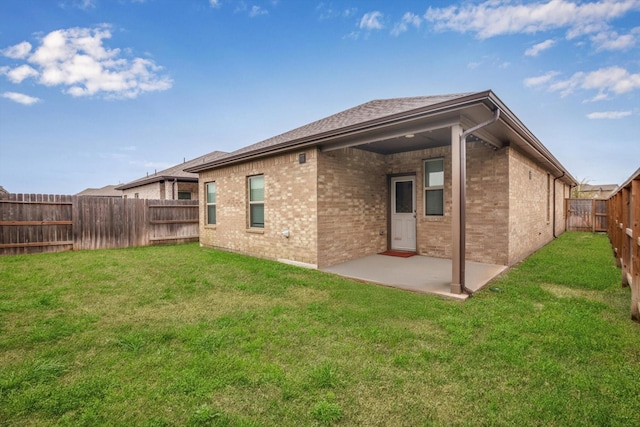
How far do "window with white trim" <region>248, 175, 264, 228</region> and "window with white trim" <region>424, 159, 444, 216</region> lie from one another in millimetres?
4673

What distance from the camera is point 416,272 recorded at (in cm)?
619

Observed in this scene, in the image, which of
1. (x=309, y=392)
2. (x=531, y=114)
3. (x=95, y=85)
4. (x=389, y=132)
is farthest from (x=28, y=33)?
Answer: (x=531, y=114)

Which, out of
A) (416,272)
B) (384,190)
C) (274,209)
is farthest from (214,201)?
(416,272)

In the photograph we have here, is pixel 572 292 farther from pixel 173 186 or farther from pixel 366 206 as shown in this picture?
pixel 173 186

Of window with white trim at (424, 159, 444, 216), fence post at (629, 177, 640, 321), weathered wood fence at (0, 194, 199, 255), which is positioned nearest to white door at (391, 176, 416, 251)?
window with white trim at (424, 159, 444, 216)

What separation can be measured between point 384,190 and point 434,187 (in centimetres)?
143

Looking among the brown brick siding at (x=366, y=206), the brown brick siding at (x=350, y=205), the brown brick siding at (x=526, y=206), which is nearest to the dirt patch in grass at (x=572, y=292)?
the brown brick siding at (x=366, y=206)

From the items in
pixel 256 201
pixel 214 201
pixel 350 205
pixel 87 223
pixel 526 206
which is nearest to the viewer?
pixel 350 205

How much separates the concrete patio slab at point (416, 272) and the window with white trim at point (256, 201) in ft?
9.72

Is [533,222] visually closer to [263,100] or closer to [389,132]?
[389,132]

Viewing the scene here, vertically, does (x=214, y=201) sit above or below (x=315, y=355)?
above

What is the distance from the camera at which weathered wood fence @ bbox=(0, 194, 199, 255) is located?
912 centimetres

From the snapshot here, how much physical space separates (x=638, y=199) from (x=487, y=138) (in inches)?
102

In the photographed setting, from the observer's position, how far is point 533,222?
9078 mm
